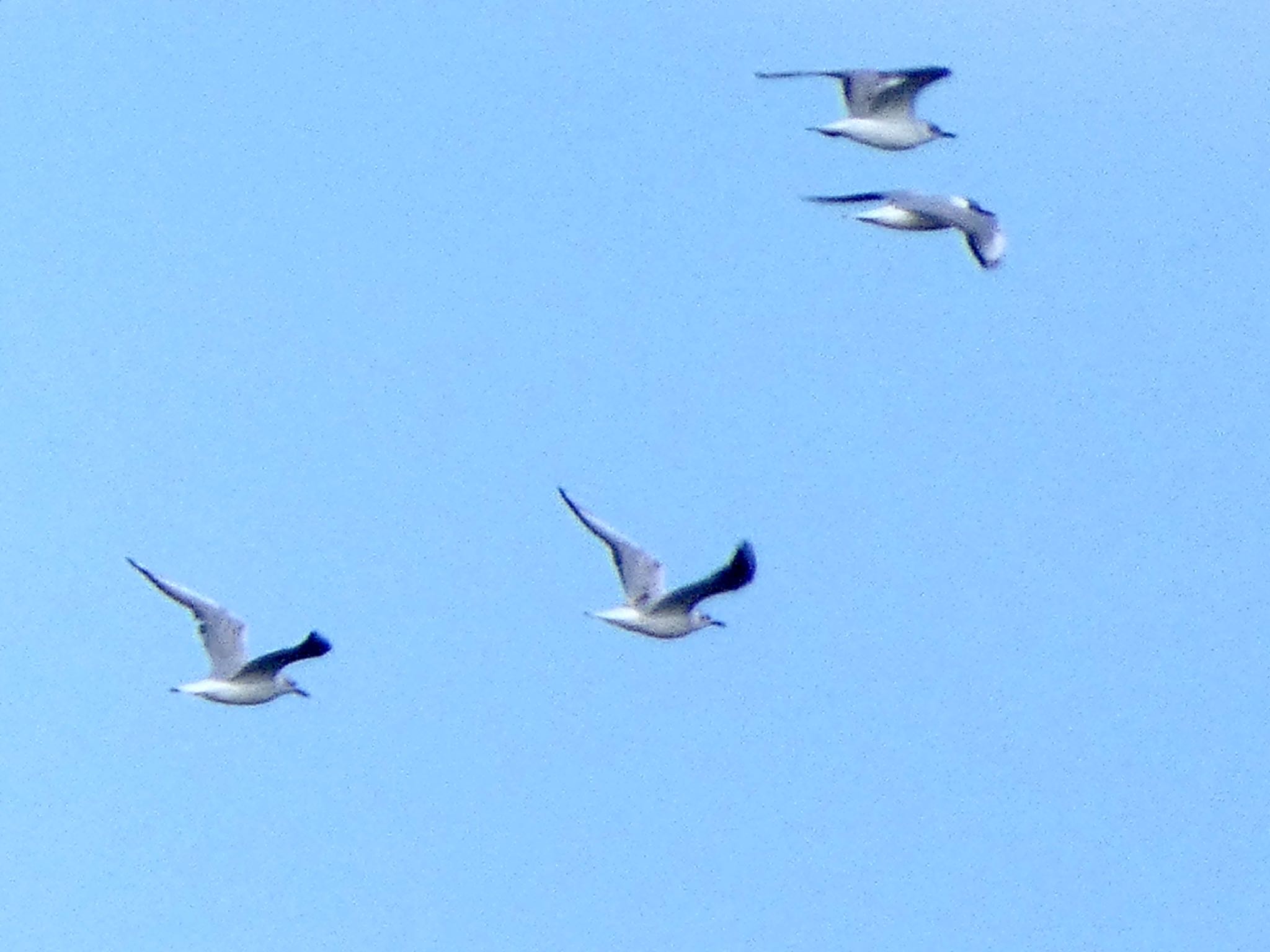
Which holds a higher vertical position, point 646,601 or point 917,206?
point 917,206

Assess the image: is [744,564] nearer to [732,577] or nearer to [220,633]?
[732,577]

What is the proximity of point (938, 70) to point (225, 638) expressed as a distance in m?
8.77

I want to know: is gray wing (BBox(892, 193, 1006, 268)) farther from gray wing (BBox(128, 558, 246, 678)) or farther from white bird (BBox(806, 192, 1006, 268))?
gray wing (BBox(128, 558, 246, 678))

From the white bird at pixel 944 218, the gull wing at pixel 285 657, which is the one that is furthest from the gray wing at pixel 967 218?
the gull wing at pixel 285 657

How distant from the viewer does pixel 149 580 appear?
35125mm

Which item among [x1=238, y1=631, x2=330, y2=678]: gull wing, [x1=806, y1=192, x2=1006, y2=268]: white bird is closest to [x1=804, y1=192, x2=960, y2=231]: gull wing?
Result: [x1=806, y1=192, x2=1006, y2=268]: white bird

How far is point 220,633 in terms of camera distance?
35906 millimetres

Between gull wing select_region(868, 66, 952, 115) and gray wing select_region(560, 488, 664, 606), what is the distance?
15.8 ft

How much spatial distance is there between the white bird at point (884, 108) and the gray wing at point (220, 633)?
7.56 metres

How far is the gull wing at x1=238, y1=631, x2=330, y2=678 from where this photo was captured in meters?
30.6

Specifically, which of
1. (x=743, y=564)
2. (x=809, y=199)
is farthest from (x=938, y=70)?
(x=743, y=564)

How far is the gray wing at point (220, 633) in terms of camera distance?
35.9 meters

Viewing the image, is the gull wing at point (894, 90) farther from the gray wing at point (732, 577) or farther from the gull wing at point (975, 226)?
the gray wing at point (732, 577)

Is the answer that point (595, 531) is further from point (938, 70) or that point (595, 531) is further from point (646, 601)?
point (938, 70)
